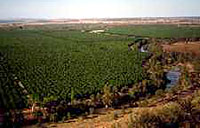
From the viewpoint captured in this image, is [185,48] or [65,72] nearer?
[65,72]

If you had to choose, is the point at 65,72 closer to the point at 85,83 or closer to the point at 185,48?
the point at 85,83

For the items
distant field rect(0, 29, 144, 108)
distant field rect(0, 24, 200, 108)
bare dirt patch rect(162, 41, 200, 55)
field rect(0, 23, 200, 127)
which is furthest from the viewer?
bare dirt patch rect(162, 41, 200, 55)

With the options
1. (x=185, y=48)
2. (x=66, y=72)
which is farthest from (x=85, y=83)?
(x=185, y=48)

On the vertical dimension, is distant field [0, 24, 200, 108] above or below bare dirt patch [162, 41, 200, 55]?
above

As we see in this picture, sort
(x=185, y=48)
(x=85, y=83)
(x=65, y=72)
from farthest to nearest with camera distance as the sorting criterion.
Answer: (x=185, y=48) < (x=65, y=72) < (x=85, y=83)

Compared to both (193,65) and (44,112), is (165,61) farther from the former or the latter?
(44,112)

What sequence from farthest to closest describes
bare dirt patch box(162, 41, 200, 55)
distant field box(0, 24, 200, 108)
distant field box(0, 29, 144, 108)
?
bare dirt patch box(162, 41, 200, 55)
distant field box(0, 29, 144, 108)
distant field box(0, 24, 200, 108)

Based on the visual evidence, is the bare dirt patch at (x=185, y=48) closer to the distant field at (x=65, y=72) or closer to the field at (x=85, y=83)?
the field at (x=85, y=83)

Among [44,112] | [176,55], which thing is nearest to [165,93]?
[44,112]

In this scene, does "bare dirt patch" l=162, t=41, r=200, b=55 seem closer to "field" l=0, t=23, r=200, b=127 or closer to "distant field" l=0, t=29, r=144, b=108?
"field" l=0, t=23, r=200, b=127

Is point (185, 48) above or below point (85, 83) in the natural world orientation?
below

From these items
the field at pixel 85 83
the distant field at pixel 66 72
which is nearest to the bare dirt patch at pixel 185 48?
the field at pixel 85 83

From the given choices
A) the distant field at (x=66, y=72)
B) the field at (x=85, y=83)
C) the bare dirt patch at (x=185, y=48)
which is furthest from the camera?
the bare dirt patch at (x=185, y=48)

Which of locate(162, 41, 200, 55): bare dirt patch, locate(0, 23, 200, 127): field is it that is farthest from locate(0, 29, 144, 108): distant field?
locate(162, 41, 200, 55): bare dirt patch
